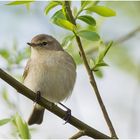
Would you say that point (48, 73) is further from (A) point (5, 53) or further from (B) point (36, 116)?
(B) point (36, 116)

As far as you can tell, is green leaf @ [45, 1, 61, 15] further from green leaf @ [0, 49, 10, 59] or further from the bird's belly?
the bird's belly

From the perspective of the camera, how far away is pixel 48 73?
5328mm

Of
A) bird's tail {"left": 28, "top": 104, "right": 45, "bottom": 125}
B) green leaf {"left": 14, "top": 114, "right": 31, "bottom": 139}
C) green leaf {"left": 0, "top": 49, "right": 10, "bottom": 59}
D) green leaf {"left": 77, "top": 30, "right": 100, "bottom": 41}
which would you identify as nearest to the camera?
green leaf {"left": 77, "top": 30, "right": 100, "bottom": 41}

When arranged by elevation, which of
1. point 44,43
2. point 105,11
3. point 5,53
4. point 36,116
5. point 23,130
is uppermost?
point 44,43

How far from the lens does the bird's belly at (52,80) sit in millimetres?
5289

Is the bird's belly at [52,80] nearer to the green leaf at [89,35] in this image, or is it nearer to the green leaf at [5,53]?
the green leaf at [5,53]

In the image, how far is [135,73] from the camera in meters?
6.93

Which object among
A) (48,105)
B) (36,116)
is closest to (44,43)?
(36,116)

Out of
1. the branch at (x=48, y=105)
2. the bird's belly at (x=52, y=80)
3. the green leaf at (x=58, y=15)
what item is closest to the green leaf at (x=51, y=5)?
the green leaf at (x=58, y=15)

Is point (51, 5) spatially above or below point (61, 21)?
above

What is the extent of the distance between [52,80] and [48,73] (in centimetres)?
10

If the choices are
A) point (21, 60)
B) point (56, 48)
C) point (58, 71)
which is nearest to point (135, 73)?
point (56, 48)

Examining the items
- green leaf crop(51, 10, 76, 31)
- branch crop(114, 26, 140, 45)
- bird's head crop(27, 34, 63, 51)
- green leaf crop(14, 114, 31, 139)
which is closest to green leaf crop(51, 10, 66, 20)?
green leaf crop(51, 10, 76, 31)

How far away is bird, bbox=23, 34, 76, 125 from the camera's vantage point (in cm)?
530
